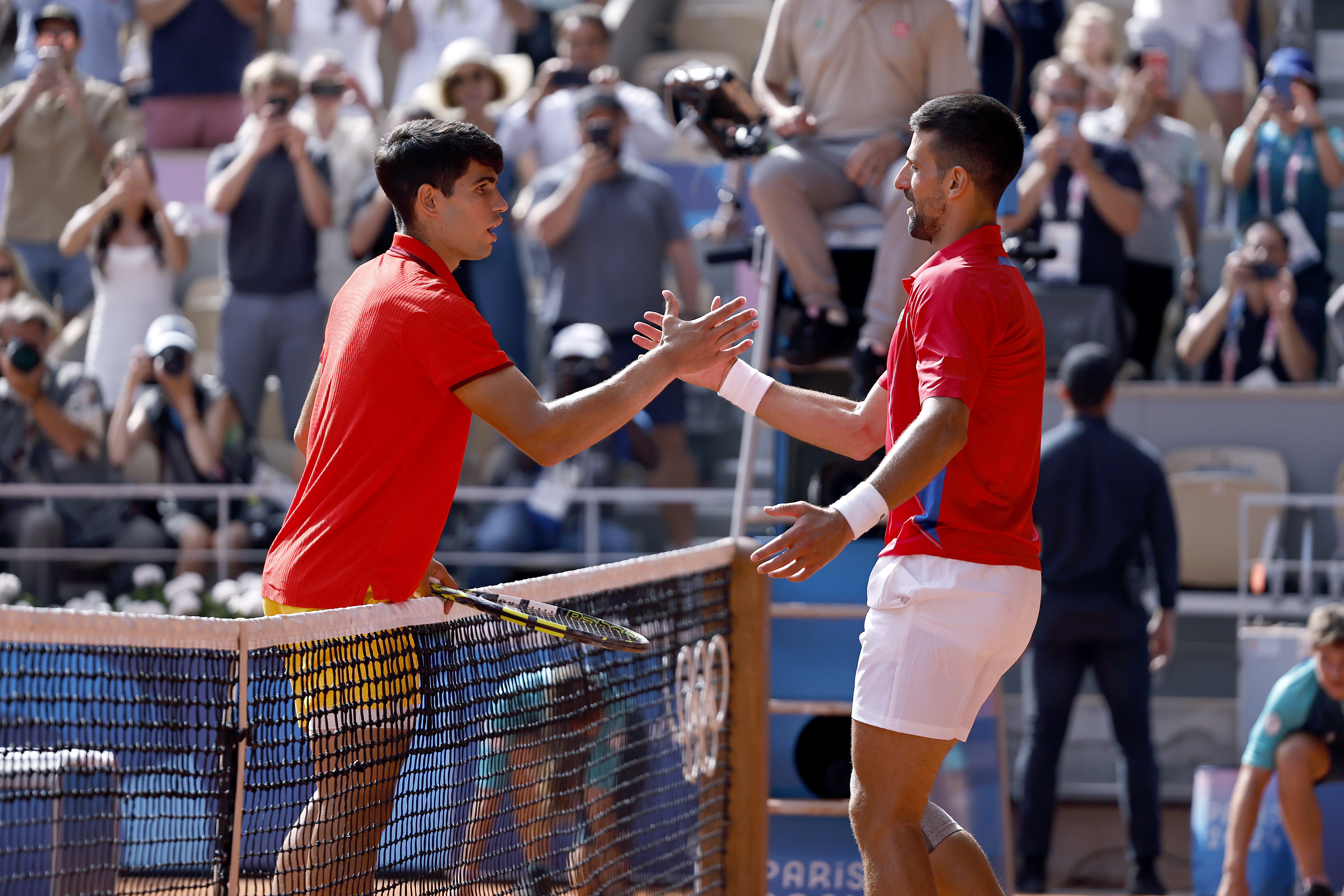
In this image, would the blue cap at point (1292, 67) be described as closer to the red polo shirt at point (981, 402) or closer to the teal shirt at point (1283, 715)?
the teal shirt at point (1283, 715)

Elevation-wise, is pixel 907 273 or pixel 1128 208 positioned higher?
pixel 1128 208

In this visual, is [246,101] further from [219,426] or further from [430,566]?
[430,566]

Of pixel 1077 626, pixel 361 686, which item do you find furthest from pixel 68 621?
pixel 1077 626

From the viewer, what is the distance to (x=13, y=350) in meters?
8.37

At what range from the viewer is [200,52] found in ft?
34.9

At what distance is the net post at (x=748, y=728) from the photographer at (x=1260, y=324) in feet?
15.6

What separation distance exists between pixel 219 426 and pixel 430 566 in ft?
17.1

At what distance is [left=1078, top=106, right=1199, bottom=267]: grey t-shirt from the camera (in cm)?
896

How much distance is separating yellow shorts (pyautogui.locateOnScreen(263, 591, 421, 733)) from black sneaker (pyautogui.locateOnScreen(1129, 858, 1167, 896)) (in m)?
4.31

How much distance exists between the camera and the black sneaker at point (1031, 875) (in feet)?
22.0

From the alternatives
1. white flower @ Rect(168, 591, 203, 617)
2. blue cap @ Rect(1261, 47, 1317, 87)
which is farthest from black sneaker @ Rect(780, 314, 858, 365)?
blue cap @ Rect(1261, 47, 1317, 87)

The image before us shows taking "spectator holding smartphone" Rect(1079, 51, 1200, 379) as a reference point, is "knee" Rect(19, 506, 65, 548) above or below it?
below

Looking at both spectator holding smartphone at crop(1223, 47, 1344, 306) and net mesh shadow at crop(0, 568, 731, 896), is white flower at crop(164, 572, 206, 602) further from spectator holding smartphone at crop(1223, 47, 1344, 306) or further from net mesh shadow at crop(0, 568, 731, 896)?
spectator holding smartphone at crop(1223, 47, 1344, 306)

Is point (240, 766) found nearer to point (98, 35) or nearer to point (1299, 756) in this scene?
point (1299, 756)
